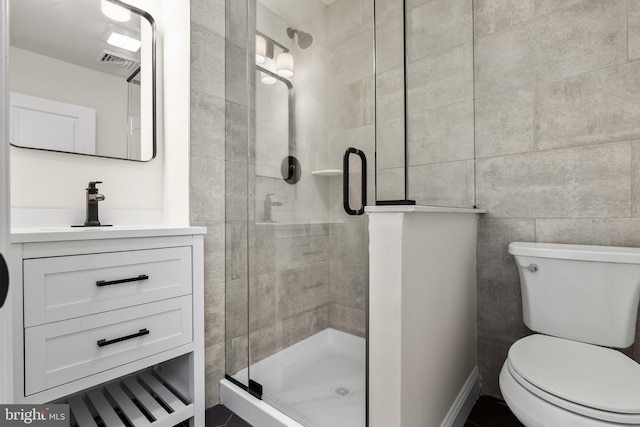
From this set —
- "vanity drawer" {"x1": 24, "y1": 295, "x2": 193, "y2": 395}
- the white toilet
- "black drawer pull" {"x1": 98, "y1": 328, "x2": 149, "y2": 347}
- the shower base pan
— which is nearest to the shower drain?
the shower base pan

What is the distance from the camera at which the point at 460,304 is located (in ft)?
4.83

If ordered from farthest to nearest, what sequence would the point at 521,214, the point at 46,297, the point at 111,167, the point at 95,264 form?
the point at 521,214 < the point at 111,167 < the point at 95,264 < the point at 46,297

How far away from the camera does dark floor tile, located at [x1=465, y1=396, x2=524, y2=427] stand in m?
1.44

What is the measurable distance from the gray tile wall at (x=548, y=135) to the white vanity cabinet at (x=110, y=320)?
4.86ft

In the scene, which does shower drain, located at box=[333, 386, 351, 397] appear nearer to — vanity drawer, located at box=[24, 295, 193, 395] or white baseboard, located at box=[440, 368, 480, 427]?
white baseboard, located at box=[440, 368, 480, 427]

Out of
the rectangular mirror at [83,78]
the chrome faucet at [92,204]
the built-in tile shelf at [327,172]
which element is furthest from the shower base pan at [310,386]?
the rectangular mirror at [83,78]

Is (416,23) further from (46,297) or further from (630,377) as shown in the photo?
(46,297)

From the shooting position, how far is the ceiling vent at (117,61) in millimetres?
1457

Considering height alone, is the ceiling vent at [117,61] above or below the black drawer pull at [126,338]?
above

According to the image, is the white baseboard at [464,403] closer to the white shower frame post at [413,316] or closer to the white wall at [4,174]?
the white shower frame post at [413,316]

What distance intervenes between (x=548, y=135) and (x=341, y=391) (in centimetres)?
149

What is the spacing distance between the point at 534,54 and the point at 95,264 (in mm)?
2084

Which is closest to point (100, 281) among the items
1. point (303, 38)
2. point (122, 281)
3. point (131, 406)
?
point (122, 281)

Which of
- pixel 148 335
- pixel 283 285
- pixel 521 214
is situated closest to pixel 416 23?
pixel 521 214
